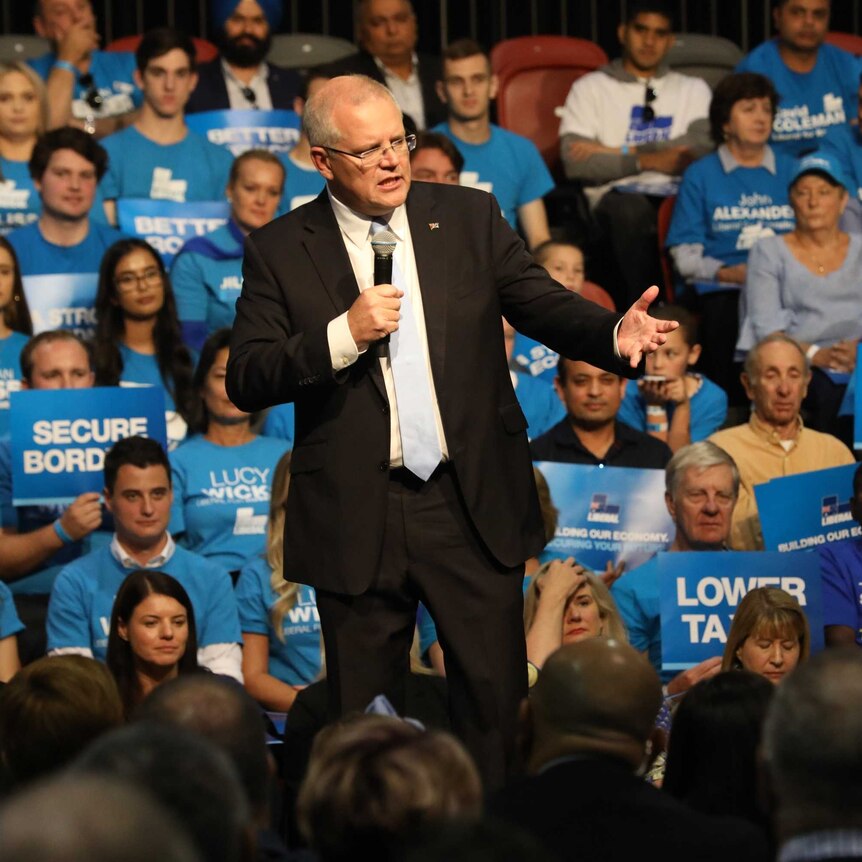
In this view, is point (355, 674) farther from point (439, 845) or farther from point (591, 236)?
point (591, 236)

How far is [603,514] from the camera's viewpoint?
221 inches

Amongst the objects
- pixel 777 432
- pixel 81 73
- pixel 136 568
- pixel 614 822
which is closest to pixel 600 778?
pixel 614 822

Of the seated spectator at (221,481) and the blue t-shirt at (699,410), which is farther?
the blue t-shirt at (699,410)

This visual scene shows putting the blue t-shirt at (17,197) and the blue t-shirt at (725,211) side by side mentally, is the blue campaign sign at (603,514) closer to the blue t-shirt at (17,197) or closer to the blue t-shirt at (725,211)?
the blue t-shirt at (725,211)

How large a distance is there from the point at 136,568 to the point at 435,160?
2220 mm

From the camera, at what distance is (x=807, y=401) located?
21.9 feet

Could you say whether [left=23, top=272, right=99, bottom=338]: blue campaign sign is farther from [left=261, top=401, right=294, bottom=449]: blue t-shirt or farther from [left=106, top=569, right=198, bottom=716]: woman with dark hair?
[left=106, top=569, right=198, bottom=716]: woman with dark hair

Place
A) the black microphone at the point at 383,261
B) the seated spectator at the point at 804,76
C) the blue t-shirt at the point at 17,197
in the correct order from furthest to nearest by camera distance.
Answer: the seated spectator at the point at 804,76 → the blue t-shirt at the point at 17,197 → the black microphone at the point at 383,261

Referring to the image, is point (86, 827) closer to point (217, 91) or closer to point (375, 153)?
point (375, 153)

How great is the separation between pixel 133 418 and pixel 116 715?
2.77 metres

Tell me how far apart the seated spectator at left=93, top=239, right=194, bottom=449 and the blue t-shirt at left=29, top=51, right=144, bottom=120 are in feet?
5.36

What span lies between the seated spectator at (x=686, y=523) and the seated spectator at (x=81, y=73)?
132 inches

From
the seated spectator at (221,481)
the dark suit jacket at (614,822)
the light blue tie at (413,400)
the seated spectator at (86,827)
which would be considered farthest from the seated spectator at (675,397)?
the seated spectator at (86,827)

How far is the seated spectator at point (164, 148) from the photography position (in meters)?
7.09
